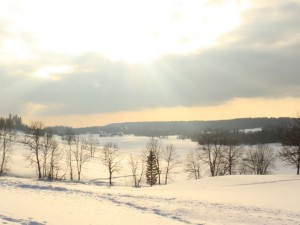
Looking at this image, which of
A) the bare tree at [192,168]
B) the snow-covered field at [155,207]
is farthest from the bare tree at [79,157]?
the snow-covered field at [155,207]

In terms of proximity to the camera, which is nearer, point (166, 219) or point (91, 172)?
point (166, 219)

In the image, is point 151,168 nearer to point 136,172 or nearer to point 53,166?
point 53,166

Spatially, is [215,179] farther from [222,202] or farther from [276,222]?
[276,222]

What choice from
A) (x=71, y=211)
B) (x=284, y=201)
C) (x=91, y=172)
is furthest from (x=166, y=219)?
(x=91, y=172)

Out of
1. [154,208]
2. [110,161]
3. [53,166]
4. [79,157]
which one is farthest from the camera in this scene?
[79,157]

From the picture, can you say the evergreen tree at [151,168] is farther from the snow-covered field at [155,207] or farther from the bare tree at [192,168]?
the snow-covered field at [155,207]

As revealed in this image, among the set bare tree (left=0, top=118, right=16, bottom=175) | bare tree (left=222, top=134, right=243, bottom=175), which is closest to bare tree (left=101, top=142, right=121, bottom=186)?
bare tree (left=0, top=118, right=16, bottom=175)

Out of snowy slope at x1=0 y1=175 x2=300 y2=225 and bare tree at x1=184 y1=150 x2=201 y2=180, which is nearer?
snowy slope at x1=0 y1=175 x2=300 y2=225

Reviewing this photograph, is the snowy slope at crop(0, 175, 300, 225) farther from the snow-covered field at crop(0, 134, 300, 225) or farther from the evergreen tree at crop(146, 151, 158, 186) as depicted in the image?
the evergreen tree at crop(146, 151, 158, 186)

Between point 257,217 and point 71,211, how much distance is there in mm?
10898

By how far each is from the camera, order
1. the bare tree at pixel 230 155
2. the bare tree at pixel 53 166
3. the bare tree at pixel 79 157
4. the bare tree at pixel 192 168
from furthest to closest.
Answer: the bare tree at pixel 79 157
the bare tree at pixel 192 168
the bare tree at pixel 53 166
the bare tree at pixel 230 155

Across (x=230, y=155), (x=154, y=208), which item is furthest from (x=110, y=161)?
(x=154, y=208)

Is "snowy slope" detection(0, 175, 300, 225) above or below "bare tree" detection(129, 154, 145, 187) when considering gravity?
above

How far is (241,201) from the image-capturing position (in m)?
26.0
